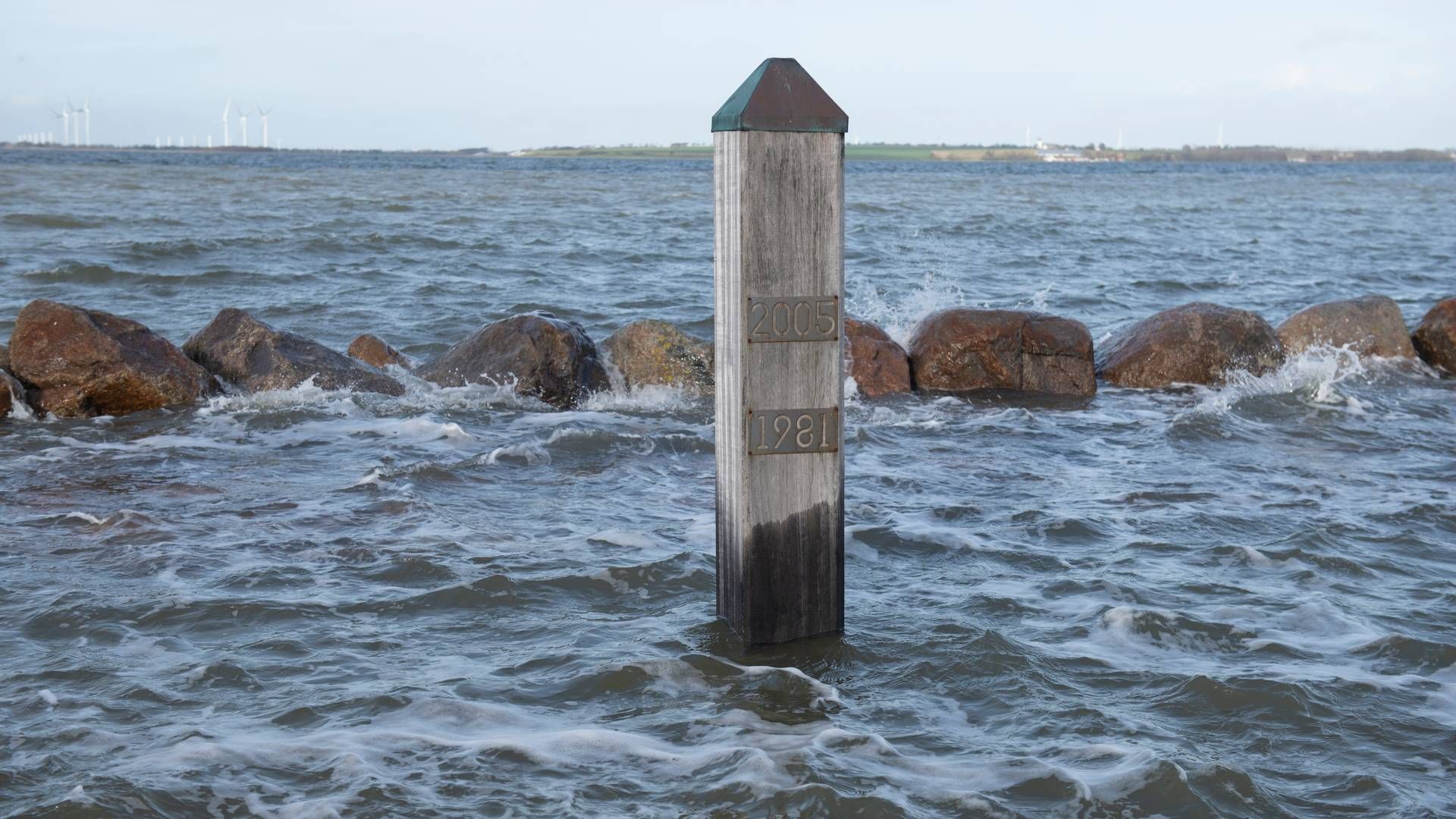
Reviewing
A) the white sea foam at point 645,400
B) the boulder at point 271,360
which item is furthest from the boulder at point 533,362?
the boulder at point 271,360

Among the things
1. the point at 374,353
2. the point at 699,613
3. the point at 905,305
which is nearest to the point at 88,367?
the point at 374,353

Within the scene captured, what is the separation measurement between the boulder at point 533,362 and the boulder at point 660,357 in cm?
23

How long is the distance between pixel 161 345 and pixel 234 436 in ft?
5.94

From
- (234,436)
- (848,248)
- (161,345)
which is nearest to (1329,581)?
(234,436)

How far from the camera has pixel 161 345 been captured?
10.7m

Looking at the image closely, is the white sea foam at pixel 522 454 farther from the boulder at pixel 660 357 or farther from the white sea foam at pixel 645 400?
the boulder at pixel 660 357

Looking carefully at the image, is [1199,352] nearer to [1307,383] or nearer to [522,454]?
[1307,383]

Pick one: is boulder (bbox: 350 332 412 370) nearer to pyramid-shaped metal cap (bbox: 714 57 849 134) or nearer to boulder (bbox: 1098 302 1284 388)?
boulder (bbox: 1098 302 1284 388)

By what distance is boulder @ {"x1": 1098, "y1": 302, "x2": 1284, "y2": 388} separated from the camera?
40.1 ft

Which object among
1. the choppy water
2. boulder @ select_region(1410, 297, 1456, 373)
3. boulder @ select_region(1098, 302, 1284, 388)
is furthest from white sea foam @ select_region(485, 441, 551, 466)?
boulder @ select_region(1410, 297, 1456, 373)

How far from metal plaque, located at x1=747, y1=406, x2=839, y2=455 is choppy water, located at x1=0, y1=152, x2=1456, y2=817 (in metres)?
0.88

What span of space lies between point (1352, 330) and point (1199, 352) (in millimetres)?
2151

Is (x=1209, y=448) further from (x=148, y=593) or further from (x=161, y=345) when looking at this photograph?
(x=161, y=345)

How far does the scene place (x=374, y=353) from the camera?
1212cm
